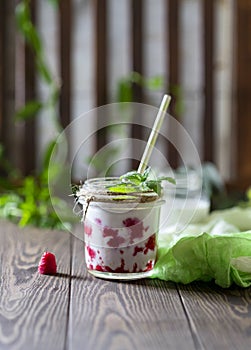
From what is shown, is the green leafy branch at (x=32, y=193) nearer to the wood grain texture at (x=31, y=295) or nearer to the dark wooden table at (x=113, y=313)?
the wood grain texture at (x=31, y=295)

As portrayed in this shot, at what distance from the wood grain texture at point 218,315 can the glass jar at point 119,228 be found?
10 centimetres

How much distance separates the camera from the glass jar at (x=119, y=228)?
4.24ft

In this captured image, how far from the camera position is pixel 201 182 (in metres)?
2.04

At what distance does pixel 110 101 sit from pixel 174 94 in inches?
10.1

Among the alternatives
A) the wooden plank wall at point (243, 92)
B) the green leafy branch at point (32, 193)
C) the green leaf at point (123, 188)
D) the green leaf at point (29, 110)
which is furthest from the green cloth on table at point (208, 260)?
the wooden plank wall at point (243, 92)

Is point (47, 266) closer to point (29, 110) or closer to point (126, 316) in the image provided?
point (126, 316)

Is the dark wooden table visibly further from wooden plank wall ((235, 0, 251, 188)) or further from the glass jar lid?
wooden plank wall ((235, 0, 251, 188))

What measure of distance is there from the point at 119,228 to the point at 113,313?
21 cm

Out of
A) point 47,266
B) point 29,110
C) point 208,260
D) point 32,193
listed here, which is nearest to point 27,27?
point 29,110

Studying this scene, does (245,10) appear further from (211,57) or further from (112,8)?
(112,8)

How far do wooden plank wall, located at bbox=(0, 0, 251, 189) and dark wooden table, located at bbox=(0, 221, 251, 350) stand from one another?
4.64 feet

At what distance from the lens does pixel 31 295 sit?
4.01 ft

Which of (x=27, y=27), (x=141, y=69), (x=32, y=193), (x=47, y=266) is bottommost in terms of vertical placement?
(x=32, y=193)

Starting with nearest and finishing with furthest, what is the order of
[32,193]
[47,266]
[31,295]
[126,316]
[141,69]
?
1. [126,316]
2. [31,295]
3. [47,266]
4. [32,193]
5. [141,69]
